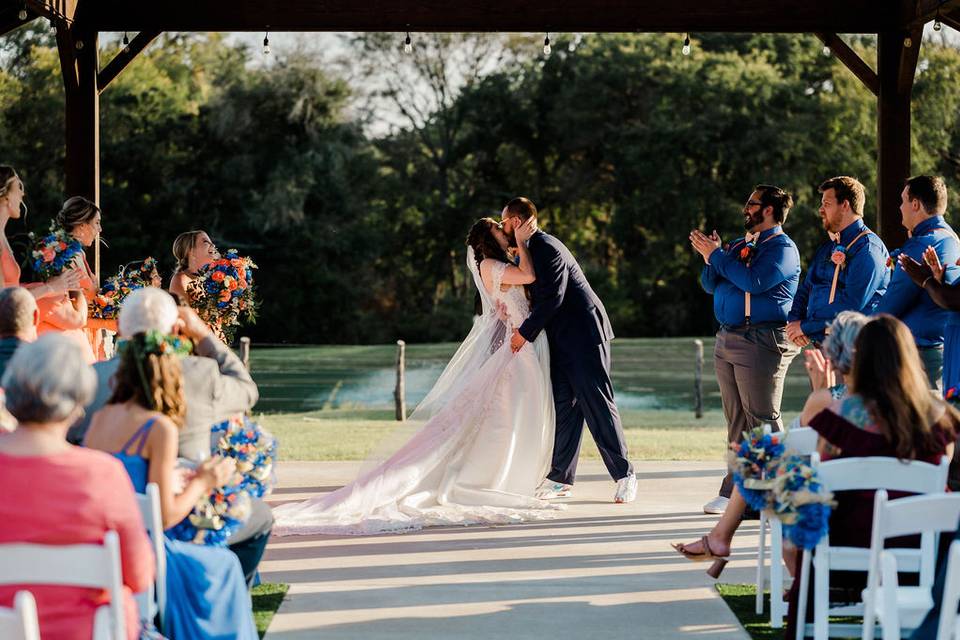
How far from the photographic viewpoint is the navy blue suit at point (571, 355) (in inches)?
299

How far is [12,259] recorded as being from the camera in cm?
636

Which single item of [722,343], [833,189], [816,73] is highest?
[816,73]

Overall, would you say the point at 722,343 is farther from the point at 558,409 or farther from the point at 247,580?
the point at 247,580

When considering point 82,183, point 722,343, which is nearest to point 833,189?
point 722,343

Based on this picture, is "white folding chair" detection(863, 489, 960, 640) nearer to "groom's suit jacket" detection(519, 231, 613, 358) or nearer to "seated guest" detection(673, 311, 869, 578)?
"seated guest" detection(673, 311, 869, 578)

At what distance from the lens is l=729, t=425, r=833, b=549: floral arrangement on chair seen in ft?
12.7

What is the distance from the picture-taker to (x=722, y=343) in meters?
7.23

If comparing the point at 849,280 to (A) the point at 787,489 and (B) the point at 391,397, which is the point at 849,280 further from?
(B) the point at 391,397

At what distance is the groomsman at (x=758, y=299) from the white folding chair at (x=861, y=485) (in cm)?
302

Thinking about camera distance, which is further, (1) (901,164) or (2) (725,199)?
(2) (725,199)

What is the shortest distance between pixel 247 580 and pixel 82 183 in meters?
5.04

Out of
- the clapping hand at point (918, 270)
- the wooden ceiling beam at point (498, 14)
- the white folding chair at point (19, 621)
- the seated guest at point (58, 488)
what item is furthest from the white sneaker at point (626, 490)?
the white folding chair at point (19, 621)

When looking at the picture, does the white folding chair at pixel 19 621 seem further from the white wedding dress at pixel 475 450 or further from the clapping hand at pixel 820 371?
the white wedding dress at pixel 475 450

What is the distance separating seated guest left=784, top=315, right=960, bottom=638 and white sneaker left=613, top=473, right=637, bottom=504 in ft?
11.6
